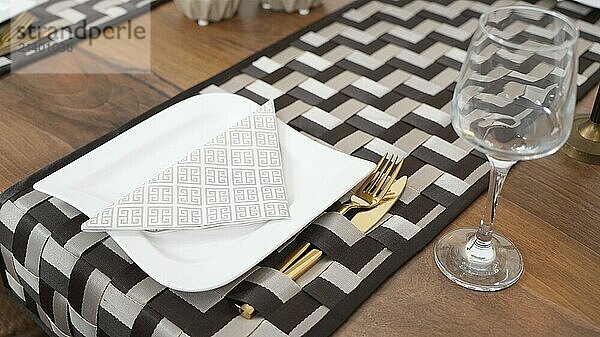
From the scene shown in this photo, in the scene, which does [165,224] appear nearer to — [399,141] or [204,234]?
[204,234]

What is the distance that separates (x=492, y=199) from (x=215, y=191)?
28cm

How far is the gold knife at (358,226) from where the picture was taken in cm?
77

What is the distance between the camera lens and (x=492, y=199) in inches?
30.7

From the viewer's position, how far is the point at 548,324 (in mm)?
749

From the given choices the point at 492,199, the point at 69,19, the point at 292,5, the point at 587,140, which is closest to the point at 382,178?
the point at 492,199

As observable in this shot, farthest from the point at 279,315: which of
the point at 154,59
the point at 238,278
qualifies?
the point at 154,59

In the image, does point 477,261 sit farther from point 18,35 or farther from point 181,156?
point 18,35

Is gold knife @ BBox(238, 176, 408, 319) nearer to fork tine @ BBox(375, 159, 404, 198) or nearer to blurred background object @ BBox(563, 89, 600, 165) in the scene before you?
fork tine @ BBox(375, 159, 404, 198)

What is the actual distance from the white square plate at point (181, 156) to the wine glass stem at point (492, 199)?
133 mm

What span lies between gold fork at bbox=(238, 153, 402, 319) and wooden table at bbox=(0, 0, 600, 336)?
0.07 meters

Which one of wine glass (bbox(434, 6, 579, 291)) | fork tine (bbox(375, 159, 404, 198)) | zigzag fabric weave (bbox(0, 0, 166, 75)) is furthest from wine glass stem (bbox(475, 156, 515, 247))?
zigzag fabric weave (bbox(0, 0, 166, 75))

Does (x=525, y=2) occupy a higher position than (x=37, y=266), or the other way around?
(x=525, y=2)

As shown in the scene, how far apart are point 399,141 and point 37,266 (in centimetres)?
43

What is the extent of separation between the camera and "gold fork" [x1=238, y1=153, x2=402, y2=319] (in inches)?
30.4
